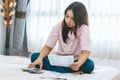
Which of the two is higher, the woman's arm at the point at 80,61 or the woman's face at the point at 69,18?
the woman's face at the point at 69,18

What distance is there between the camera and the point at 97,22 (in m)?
3.02

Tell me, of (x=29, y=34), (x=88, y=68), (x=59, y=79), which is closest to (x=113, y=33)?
(x=29, y=34)

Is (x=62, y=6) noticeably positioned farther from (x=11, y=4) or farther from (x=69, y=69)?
(x=69, y=69)

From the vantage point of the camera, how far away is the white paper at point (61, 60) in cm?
167

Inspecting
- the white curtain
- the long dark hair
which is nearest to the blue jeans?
the long dark hair

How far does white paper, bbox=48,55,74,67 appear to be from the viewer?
1667 mm

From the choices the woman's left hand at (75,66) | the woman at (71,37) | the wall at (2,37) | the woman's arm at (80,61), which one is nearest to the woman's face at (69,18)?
the woman at (71,37)

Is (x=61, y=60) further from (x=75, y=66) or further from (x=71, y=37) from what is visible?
(x=71, y=37)

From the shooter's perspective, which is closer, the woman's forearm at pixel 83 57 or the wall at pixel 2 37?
the woman's forearm at pixel 83 57

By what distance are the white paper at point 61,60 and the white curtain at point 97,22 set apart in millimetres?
1374

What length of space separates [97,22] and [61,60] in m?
1.44

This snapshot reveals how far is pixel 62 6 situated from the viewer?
10.4 feet

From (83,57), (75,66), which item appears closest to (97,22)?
(83,57)

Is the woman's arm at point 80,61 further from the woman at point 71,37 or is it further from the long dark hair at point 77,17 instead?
the long dark hair at point 77,17
